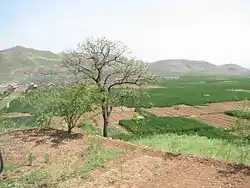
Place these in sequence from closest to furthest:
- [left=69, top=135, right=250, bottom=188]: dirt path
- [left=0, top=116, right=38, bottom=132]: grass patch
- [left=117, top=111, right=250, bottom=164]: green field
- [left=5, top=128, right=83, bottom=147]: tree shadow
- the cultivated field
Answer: [left=69, top=135, right=250, bottom=188]: dirt path → the cultivated field → [left=0, top=116, right=38, bottom=132]: grass patch → [left=5, top=128, right=83, bottom=147]: tree shadow → [left=117, top=111, right=250, bottom=164]: green field

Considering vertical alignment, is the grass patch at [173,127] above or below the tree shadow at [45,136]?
below

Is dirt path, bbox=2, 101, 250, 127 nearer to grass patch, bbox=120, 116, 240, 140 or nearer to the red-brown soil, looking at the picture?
the red-brown soil

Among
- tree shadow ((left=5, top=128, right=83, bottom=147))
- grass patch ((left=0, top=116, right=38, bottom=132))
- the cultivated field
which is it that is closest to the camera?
the cultivated field

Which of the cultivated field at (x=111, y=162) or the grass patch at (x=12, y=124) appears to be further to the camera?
the grass patch at (x=12, y=124)

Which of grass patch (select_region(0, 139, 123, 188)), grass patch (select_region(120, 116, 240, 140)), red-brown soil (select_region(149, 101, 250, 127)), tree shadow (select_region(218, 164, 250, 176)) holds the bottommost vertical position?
grass patch (select_region(120, 116, 240, 140))

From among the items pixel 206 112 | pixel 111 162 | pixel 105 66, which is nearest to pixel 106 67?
pixel 105 66

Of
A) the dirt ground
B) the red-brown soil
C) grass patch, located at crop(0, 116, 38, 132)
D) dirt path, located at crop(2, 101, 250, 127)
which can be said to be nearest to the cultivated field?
the dirt ground

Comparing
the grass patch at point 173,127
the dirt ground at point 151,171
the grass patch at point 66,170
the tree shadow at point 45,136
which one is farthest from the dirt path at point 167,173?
the grass patch at point 173,127

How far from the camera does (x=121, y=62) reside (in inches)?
1110

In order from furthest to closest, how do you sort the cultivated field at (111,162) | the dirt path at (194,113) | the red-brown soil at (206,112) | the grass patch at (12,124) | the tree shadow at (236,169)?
the red-brown soil at (206,112), the dirt path at (194,113), the grass patch at (12,124), the cultivated field at (111,162), the tree shadow at (236,169)

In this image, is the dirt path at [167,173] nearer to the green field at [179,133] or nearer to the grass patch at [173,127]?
the green field at [179,133]

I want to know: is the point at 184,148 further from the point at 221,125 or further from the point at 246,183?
the point at 221,125

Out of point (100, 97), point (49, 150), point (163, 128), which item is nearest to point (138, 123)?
point (163, 128)

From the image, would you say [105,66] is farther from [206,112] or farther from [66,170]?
[206,112]
